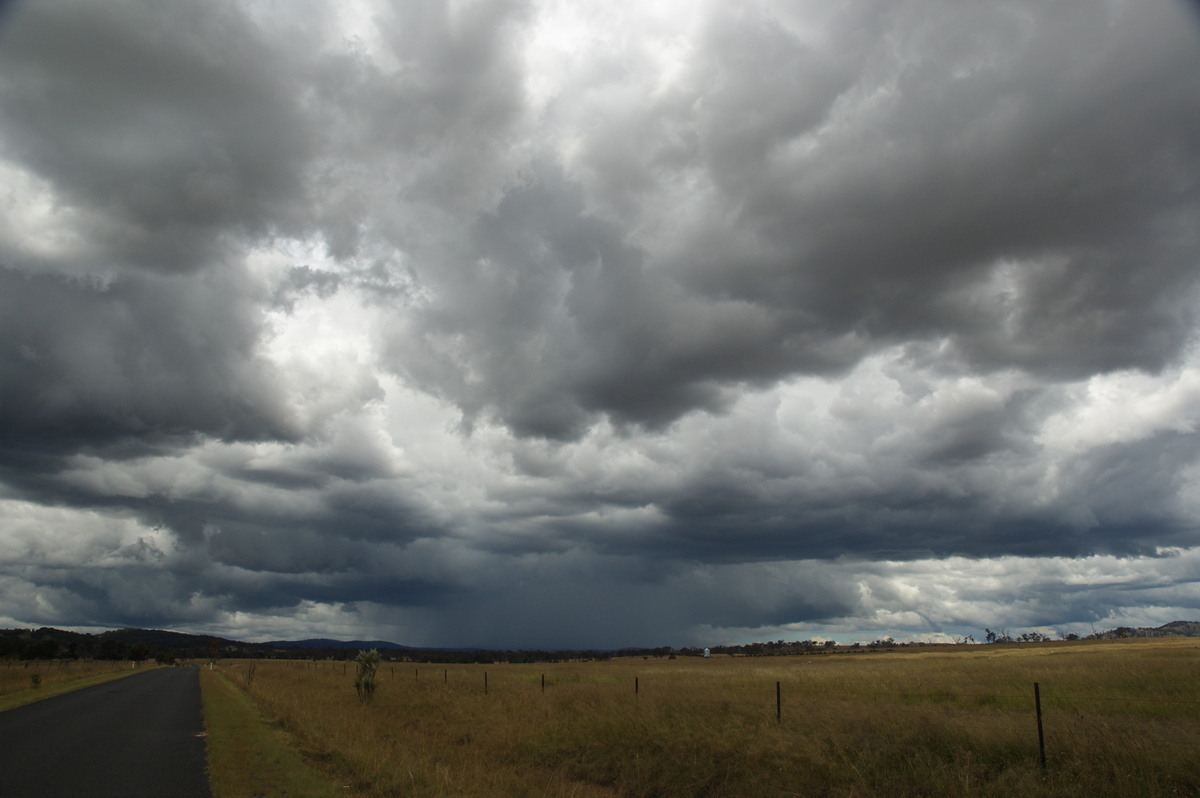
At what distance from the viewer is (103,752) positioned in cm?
1836

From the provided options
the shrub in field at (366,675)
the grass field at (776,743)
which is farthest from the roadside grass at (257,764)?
the shrub in field at (366,675)

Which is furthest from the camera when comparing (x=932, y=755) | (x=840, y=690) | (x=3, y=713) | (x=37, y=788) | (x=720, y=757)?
(x=840, y=690)

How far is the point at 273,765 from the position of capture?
1714 centimetres

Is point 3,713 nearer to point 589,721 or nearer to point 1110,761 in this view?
point 589,721

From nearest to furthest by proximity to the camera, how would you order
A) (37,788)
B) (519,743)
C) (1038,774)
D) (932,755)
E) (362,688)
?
Answer: 1. (37,788)
2. (1038,774)
3. (932,755)
4. (519,743)
5. (362,688)

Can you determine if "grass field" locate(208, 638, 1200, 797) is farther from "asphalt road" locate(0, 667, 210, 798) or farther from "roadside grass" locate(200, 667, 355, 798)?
"asphalt road" locate(0, 667, 210, 798)

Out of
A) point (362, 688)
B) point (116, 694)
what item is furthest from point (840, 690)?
point (116, 694)

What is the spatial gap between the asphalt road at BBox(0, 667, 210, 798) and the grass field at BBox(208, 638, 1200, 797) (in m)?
3.18

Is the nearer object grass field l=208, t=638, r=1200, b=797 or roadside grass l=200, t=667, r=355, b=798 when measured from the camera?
roadside grass l=200, t=667, r=355, b=798

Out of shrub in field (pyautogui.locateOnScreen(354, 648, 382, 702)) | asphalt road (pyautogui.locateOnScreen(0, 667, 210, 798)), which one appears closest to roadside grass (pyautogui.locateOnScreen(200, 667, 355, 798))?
asphalt road (pyautogui.locateOnScreen(0, 667, 210, 798))

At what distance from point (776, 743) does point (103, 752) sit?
693 inches

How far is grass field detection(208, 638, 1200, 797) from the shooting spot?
1512 cm

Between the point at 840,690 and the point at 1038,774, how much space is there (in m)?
21.6

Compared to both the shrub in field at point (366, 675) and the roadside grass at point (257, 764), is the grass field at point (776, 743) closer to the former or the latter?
the roadside grass at point (257, 764)
